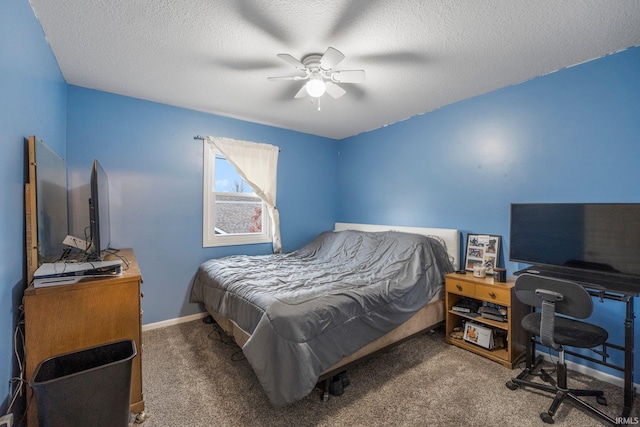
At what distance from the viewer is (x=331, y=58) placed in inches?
73.8

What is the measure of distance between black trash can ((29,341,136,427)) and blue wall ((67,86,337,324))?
1.48 meters

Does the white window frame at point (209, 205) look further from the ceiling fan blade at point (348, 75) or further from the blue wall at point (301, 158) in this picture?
the ceiling fan blade at point (348, 75)

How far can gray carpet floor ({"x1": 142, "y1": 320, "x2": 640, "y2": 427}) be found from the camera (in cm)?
167

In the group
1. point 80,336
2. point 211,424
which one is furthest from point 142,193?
point 211,424

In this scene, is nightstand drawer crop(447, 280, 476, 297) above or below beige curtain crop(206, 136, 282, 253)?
below

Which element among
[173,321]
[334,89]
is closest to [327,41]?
[334,89]

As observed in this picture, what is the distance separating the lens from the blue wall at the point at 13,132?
1237 mm

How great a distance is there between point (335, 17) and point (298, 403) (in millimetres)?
2493

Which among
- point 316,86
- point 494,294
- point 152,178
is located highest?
point 316,86

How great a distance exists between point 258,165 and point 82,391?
286cm

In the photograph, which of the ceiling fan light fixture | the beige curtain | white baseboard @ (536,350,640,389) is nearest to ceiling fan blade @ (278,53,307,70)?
the ceiling fan light fixture

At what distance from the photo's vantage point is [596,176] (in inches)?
84.6

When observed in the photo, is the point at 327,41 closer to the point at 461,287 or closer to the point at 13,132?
the point at 13,132

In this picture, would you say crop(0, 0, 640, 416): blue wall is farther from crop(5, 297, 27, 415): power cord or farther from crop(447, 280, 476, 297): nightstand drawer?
crop(447, 280, 476, 297): nightstand drawer
